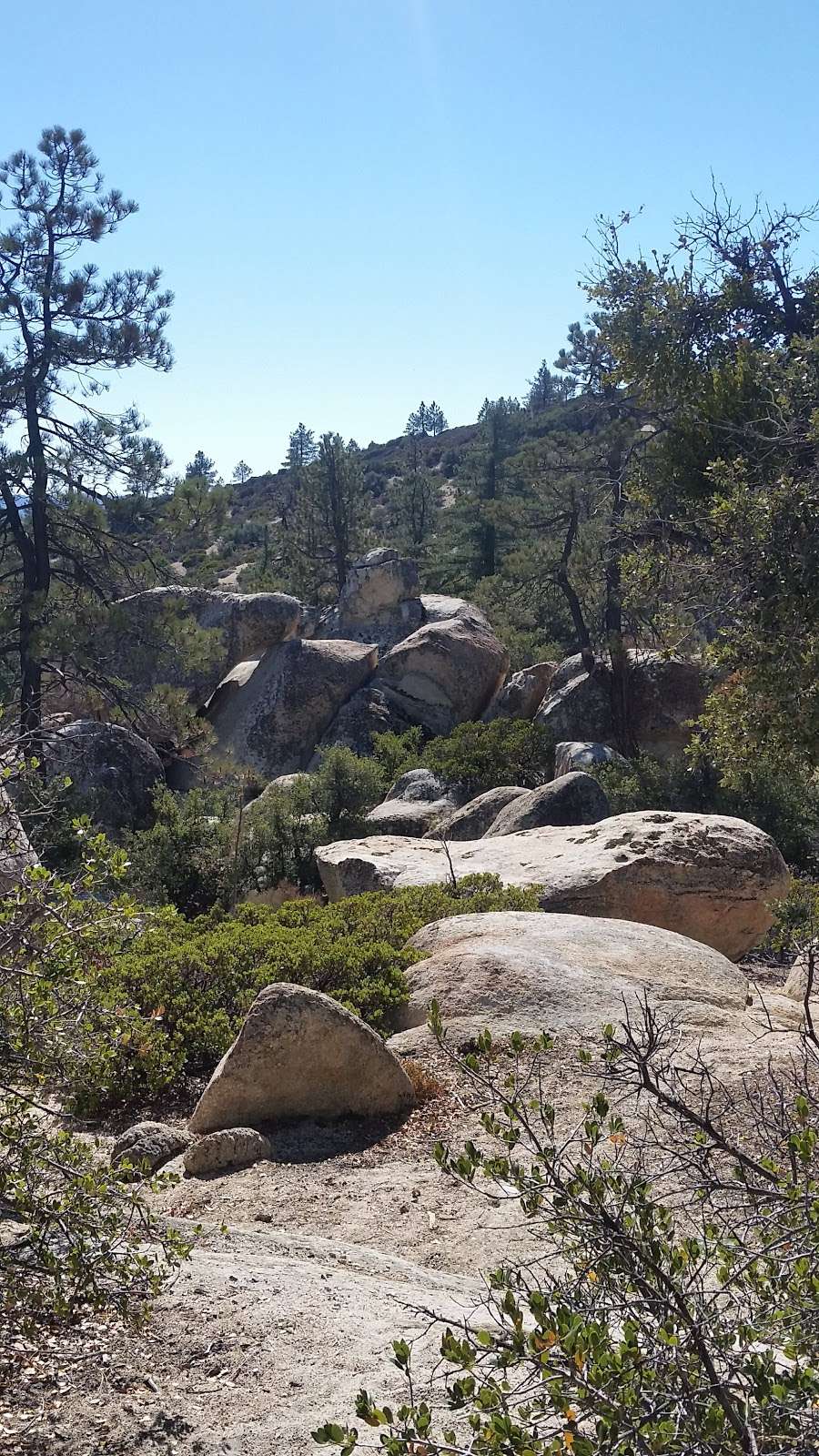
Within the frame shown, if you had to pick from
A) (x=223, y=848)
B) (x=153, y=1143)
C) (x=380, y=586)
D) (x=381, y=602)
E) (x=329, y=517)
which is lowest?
(x=223, y=848)

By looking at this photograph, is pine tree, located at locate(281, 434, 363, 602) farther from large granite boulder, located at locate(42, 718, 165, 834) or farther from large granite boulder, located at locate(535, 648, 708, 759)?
large granite boulder, located at locate(42, 718, 165, 834)

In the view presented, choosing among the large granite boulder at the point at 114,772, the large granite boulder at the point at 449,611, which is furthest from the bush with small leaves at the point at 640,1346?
the large granite boulder at the point at 449,611

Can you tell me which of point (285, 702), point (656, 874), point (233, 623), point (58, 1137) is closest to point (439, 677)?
point (285, 702)

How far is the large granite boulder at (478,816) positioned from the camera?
1399cm

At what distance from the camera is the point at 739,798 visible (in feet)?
46.1

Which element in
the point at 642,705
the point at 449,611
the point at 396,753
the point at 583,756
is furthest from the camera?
the point at 449,611

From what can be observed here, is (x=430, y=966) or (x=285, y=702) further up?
(x=285, y=702)

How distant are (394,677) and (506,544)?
14084mm

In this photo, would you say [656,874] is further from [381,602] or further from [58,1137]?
[381,602]

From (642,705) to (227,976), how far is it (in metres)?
12.5

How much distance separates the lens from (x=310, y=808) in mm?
15227

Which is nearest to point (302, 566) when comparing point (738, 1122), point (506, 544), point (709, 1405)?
point (506, 544)

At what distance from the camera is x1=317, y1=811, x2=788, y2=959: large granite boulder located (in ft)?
30.8

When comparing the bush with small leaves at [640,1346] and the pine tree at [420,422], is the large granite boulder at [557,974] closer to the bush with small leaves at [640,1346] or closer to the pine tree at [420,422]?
the bush with small leaves at [640,1346]
